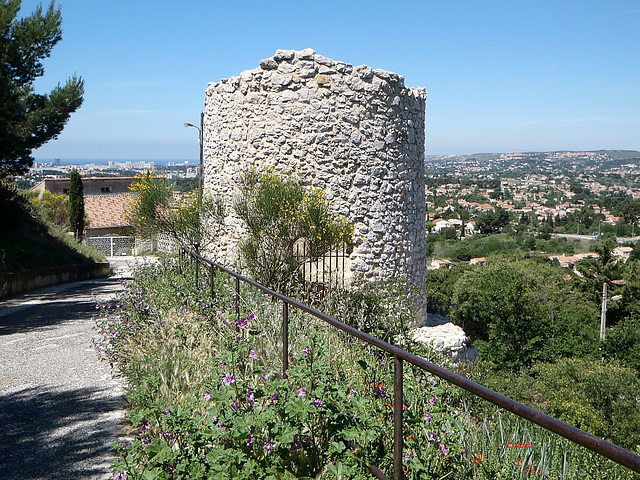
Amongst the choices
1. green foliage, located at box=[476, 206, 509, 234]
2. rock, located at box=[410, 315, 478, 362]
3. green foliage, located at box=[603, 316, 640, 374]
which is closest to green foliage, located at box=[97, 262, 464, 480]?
rock, located at box=[410, 315, 478, 362]

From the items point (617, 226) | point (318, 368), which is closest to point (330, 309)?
point (318, 368)

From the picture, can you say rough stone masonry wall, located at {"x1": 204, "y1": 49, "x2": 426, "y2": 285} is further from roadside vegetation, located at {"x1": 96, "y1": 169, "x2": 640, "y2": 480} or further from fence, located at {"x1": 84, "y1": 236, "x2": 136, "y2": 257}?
fence, located at {"x1": 84, "y1": 236, "x2": 136, "y2": 257}

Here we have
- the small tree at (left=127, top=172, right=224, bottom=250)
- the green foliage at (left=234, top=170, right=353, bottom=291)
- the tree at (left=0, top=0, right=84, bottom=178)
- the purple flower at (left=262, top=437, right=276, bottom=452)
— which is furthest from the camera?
the tree at (left=0, top=0, right=84, bottom=178)

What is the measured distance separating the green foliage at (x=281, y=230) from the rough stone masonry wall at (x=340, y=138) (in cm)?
73

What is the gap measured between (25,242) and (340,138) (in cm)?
1097

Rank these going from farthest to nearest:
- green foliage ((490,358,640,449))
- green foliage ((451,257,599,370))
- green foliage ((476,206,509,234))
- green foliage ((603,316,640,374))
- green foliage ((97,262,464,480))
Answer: green foliage ((476,206,509,234)), green foliage ((603,316,640,374)), green foliage ((451,257,599,370)), green foliage ((490,358,640,449)), green foliage ((97,262,464,480))

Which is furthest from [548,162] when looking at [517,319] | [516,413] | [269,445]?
[516,413]

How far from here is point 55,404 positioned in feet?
14.9

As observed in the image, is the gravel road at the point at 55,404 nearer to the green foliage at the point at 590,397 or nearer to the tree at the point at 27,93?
→ the tree at the point at 27,93

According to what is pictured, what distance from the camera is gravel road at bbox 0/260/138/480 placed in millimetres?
3418

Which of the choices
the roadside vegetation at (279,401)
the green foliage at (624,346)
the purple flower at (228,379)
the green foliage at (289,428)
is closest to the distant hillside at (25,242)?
the roadside vegetation at (279,401)

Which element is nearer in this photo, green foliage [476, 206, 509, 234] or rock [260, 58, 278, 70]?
rock [260, 58, 278, 70]

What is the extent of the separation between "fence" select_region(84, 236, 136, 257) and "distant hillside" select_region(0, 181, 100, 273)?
483 inches

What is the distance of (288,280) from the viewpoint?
877cm
